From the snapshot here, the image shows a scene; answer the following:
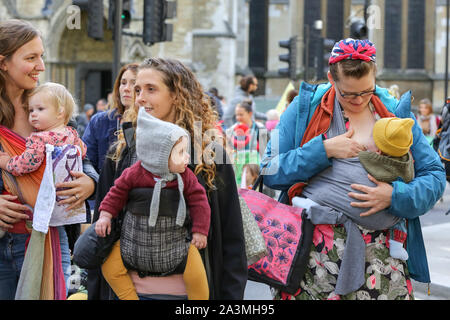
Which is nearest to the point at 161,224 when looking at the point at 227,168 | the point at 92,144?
the point at 227,168

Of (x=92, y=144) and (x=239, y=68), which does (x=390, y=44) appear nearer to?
(x=239, y=68)

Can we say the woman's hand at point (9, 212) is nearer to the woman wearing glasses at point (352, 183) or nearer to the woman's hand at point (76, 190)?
the woman's hand at point (76, 190)

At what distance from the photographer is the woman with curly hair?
2.80 meters

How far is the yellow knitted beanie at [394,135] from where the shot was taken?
10.1ft

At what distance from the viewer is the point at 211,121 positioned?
3.03m

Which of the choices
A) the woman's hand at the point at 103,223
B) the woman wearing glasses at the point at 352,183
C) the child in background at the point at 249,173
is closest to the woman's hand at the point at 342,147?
the woman wearing glasses at the point at 352,183

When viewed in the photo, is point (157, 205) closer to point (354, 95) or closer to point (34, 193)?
point (34, 193)

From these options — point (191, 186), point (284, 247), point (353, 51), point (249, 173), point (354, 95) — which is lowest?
point (249, 173)

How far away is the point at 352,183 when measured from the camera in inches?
126

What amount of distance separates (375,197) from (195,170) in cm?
88

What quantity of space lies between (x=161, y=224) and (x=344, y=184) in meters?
1.01

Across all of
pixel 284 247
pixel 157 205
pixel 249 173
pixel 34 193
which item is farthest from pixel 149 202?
pixel 249 173

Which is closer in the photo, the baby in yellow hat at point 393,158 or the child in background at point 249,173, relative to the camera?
the baby in yellow hat at point 393,158

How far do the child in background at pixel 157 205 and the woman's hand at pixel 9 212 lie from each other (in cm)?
74
